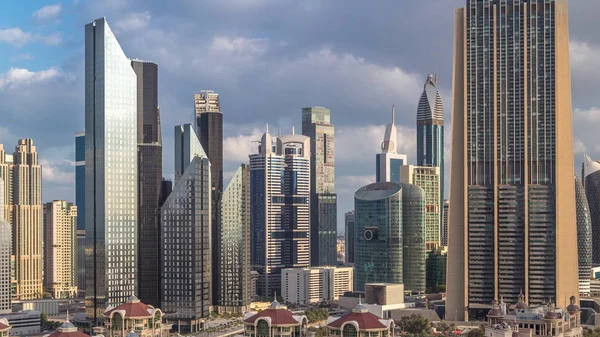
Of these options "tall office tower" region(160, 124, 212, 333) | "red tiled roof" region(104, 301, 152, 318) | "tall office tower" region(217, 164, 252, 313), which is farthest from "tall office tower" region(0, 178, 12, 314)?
"red tiled roof" region(104, 301, 152, 318)

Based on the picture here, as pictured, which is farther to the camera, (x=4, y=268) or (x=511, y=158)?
(x=4, y=268)

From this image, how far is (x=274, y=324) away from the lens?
108000 millimetres

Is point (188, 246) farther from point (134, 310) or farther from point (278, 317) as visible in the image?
point (278, 317)

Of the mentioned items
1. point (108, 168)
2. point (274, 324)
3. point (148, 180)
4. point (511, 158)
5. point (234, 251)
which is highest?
point (511, 158)

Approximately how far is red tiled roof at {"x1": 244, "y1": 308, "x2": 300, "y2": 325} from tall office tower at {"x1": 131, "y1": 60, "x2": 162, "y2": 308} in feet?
207

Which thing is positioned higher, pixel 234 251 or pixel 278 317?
pixel 234 251

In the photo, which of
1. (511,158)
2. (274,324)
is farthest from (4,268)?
(511,158)

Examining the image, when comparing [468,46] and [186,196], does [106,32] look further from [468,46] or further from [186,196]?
[468,46]

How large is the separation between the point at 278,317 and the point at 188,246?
2518 inches

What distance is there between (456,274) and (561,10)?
48.7 meters

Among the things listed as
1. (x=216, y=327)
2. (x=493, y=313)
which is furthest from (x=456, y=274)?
(x=216, y=327)

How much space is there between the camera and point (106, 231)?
→ 16138 cm

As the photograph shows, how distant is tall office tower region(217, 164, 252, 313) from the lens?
189 meters

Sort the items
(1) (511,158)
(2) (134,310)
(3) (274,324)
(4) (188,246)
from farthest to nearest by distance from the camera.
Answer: (4) (188,246) → (1) (511,158) → (2) (134,310) → (3) (274,324)
